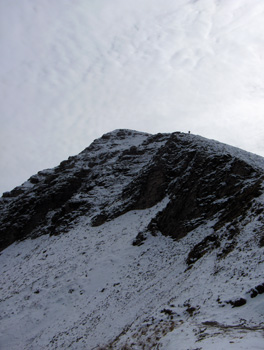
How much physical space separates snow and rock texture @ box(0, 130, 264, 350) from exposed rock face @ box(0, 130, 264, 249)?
17 centimetres

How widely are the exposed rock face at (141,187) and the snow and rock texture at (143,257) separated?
0.55 ft

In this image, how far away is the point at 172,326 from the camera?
576 inches

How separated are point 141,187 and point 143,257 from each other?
13.7 metres

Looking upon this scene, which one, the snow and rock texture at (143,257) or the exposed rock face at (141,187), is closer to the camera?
the snow and rock texture at (143,257)

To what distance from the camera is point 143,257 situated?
26.7m

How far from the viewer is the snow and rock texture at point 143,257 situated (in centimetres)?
1480

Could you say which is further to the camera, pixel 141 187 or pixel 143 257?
pixel 141 187

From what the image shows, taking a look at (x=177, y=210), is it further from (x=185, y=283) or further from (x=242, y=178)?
(x=185, y=283)

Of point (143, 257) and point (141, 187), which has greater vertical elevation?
point (141, 187)

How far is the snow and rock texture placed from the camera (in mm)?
14797

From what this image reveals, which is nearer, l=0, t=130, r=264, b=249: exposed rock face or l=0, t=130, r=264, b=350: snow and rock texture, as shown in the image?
l=0, t=130, r=264, b=350: snow and rock texture

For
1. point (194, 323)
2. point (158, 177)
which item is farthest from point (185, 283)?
point (158, 177)

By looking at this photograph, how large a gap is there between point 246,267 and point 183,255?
28.2ft

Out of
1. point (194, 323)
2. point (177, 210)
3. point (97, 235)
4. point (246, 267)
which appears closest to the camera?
point (194, 323)
